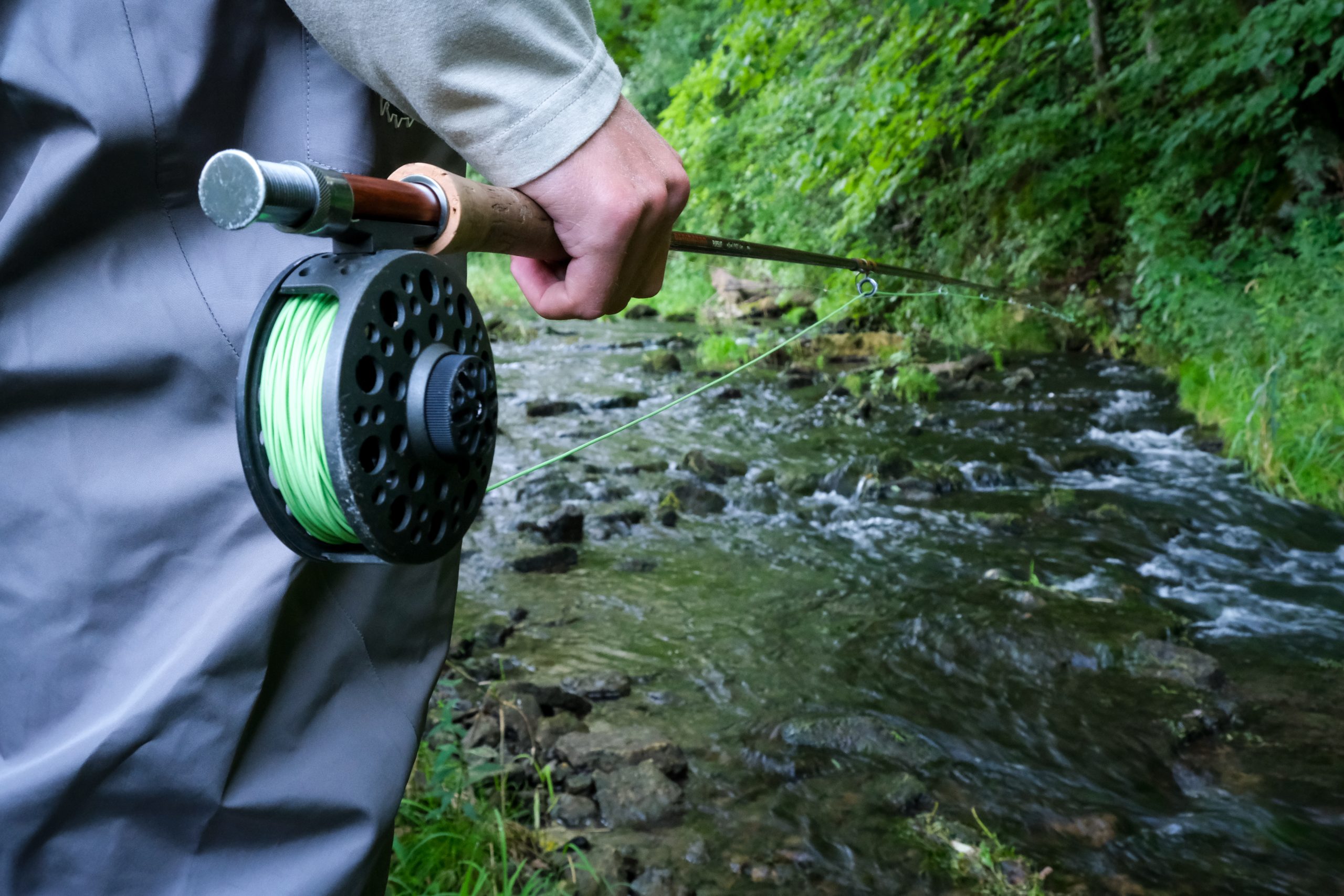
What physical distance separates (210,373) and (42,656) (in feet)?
1.07

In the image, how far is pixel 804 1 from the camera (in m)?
7.68

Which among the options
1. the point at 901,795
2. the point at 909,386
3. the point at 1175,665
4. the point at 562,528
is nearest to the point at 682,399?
the point at 901,795

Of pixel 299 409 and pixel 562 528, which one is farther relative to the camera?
pixel 562 528

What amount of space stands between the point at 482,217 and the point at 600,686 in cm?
324

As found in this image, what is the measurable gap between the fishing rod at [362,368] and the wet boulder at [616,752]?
2.48 metres

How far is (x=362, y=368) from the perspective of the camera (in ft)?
3.08

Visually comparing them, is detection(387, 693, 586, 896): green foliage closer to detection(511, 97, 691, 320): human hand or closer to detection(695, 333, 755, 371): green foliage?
detection(511, 97, 691, 320): human hand

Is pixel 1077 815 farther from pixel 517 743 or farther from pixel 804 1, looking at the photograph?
pixel 804 1

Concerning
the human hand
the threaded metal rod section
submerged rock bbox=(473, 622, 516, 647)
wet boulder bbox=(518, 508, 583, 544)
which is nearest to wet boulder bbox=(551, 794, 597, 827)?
submerged rock bbox=(473, 622, 516, 647)

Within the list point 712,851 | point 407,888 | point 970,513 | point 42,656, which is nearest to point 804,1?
point 970,513

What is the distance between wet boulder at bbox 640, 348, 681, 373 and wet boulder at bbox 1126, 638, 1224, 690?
8.23 metres

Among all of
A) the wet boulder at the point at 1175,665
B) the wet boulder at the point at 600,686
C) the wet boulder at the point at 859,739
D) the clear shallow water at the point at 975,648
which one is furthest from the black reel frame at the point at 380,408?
the wet boulder at the point at 1175,665

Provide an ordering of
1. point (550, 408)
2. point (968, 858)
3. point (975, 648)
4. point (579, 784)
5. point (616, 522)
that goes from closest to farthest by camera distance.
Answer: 1. point (968, 858)
2. point (579, 784)
3. point (975, 648)
4. point (616, 522)
5. point (550, 408)

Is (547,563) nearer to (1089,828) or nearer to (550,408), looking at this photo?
(1089,828)
